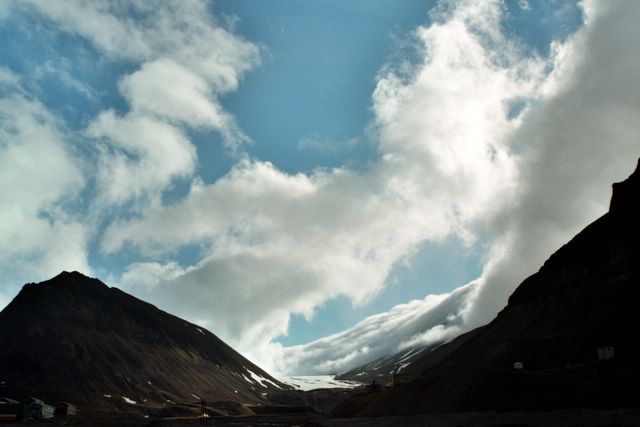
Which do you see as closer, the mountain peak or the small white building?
the small white building

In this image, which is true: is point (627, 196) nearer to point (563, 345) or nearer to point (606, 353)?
point (563, 345)

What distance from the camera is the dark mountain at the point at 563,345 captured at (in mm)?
54781

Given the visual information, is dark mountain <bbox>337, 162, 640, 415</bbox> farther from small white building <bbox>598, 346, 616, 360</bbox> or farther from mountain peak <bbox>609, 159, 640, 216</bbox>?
mountain peak <bbox>609, 159, 640, 216</bbox>

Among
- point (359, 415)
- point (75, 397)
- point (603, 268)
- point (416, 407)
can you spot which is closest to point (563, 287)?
point (603, 268)

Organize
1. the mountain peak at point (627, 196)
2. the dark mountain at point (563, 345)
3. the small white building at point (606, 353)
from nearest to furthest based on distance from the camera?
the dark mountain at point (563, 345), the small white building at point (606, 353), the mountain peak at point (627, 196)

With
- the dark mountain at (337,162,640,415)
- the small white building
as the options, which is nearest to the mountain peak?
the dark mountain at (337,162,640,415)

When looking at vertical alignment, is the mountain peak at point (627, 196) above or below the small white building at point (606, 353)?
above

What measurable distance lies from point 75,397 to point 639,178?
6458 inches

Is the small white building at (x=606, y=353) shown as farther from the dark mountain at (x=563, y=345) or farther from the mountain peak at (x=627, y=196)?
the mountain peak at (x=627, y=196)

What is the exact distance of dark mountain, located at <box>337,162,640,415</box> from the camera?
180ft

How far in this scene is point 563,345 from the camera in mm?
104750

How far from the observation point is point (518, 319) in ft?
431

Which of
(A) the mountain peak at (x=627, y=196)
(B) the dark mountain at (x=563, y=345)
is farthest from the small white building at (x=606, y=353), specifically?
(A) the mountain peak at (x=627, y=196)

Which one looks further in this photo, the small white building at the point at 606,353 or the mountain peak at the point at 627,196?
→ the mountain peak at the point at 627,196
